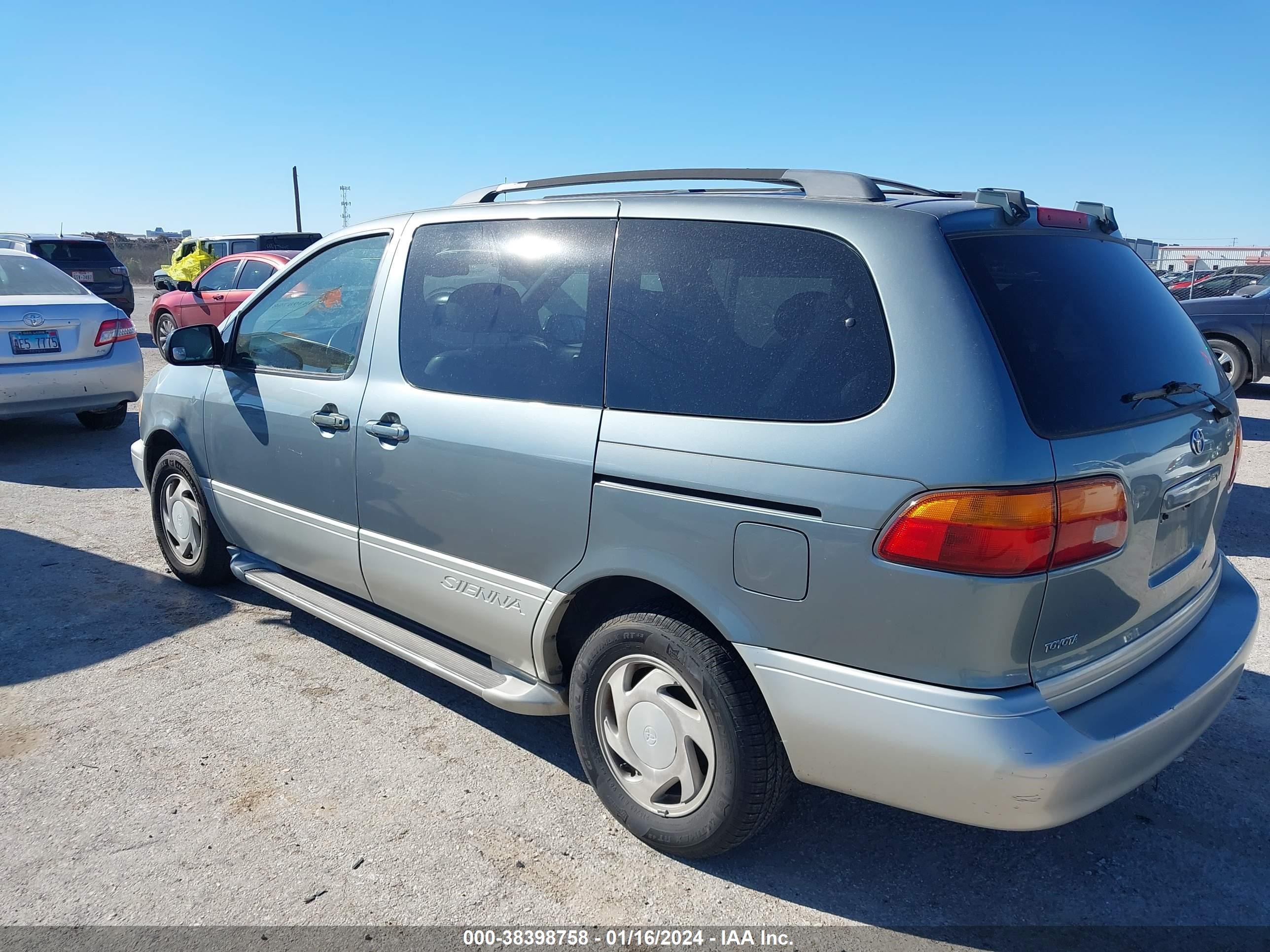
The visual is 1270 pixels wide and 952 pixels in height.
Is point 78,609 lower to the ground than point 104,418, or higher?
lower

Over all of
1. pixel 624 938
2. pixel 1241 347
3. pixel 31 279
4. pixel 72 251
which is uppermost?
pixel 72 251

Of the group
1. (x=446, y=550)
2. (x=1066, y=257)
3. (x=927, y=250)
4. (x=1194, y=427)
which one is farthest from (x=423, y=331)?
(x=1194, y=427)

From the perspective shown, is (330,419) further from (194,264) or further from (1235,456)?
(194,264)

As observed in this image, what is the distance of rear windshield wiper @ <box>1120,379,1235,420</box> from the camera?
2529 mm

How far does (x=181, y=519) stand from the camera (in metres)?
4.96

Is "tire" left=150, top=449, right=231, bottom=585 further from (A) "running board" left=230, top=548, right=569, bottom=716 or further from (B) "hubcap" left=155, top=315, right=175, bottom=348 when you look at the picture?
(B) "hubcap" left=155, top=315, right=175, bottom=348

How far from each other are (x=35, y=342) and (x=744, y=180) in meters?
7.14

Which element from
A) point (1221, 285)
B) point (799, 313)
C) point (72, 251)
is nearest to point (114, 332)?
point (799, 313)

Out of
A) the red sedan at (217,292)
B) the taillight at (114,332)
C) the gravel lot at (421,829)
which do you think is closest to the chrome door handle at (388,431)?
the gravel lot at (421,829)

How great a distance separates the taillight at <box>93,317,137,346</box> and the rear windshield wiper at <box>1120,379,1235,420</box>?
26.8 feet

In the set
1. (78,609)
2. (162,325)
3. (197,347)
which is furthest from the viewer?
(162,325)

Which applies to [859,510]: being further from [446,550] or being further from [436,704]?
[436,704]

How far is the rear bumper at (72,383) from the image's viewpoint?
7.79 meters

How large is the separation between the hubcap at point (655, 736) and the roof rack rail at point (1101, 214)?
6.16 ft
